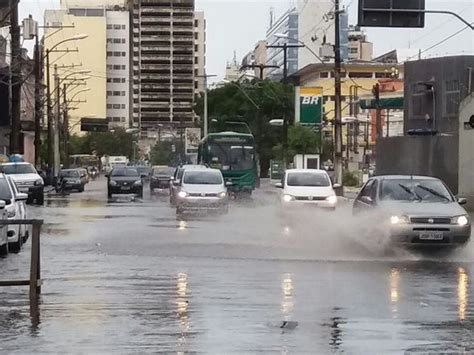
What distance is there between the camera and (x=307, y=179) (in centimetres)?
3350

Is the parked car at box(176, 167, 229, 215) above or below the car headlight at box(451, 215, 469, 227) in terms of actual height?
below

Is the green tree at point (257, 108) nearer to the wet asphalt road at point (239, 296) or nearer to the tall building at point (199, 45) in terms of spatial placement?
the tall building at point (199, 45)

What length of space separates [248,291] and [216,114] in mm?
93826

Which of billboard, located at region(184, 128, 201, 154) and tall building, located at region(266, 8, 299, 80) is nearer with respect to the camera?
billboard, located at region(184, 128, 201, 154)

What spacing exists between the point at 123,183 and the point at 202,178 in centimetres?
1990

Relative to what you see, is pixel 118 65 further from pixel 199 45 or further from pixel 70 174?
pixel 70 174

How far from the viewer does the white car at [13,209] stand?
21422mm

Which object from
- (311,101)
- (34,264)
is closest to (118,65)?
(311,101)

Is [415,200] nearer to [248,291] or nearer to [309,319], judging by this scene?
[248,291]

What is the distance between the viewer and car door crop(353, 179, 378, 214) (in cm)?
2201

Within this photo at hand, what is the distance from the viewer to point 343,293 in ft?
A: 48.0

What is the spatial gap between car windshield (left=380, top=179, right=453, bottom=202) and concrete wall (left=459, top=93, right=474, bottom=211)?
17.3 m

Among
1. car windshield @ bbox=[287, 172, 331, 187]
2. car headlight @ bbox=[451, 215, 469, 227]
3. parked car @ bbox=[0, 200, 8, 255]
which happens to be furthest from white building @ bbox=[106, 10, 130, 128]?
car headlight @ bbox=[451, 215, 469, 227]

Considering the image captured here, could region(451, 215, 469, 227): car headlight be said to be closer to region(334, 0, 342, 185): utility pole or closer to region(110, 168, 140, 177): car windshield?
region(334, 0, 342, 185): utility pole
